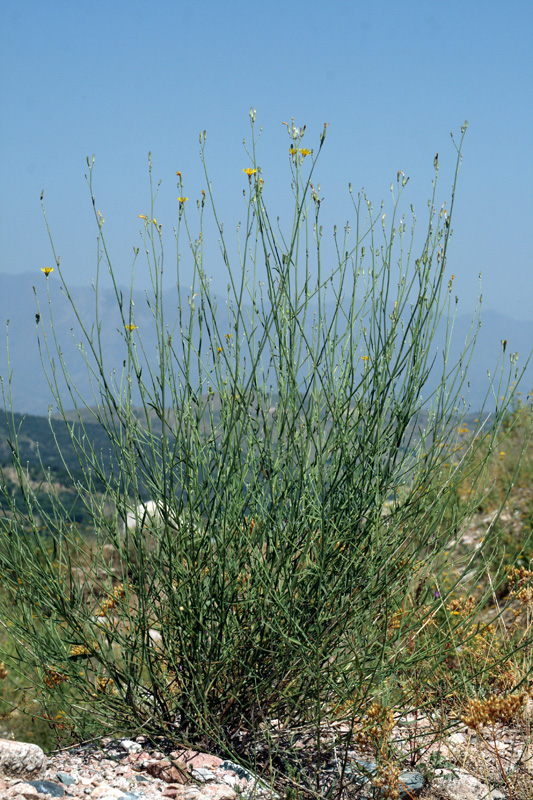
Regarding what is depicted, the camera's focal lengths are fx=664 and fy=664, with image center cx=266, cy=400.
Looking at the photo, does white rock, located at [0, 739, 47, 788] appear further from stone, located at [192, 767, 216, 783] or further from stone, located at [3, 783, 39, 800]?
stone, located at [192, 767, 216, 783]

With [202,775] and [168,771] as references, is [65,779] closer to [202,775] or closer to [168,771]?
[168,771]

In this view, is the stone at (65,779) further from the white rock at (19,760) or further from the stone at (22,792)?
the stone at (22,792)

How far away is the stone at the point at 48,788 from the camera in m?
2.07

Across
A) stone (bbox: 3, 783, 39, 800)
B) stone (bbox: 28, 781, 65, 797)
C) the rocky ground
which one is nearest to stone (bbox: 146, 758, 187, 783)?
the rocky ground

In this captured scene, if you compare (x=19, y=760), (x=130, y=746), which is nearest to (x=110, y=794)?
(x=19, y=760)

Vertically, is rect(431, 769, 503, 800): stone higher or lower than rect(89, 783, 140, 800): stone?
lower

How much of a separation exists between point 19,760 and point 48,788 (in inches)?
5.4

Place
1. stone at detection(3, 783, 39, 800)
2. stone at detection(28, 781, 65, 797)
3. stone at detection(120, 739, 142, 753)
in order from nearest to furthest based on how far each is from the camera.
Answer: stone at detection(3, 783, 39, 800), stone at detection(28, 781, 65, 797), stone at detection(120, 739, 142, 753)

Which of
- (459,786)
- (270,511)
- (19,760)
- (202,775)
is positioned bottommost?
(459,786)

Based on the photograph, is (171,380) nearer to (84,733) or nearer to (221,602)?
(221,602)

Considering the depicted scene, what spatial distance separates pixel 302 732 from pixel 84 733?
32.8 inches

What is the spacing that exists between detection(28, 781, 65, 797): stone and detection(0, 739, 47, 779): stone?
0.16 ft

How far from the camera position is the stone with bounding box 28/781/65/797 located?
81.7 inches

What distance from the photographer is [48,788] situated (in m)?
2.10
